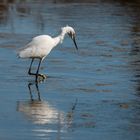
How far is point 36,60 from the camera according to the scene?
17812 mm

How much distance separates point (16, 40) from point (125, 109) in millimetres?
9535

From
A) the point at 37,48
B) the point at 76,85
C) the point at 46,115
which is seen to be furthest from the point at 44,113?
the point at 37,48

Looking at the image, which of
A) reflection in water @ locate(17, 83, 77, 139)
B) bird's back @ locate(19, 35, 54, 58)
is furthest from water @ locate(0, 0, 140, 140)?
bird's back @ locate(19, 35, 54, 58)

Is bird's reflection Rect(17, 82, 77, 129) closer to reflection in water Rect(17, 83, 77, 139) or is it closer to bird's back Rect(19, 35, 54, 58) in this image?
reflection in water Rect(17, 83, 77, 139)

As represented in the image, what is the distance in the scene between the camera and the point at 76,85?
562 inches

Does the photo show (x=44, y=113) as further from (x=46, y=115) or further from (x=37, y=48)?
(x=37, y=48)

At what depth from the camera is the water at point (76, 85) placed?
10.6m

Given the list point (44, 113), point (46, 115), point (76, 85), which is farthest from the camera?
point (76, 85)

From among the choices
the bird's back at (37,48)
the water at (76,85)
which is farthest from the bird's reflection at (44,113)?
the bird's back at (37,48)

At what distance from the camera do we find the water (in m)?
10.6

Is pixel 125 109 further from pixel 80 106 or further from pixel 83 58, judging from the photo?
pixel 83 58

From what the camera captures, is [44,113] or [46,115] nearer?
[46,115]

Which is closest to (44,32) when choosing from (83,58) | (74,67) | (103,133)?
(83,58)

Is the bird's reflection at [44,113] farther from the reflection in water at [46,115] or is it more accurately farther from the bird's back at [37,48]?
the bird's back at [37,48]
